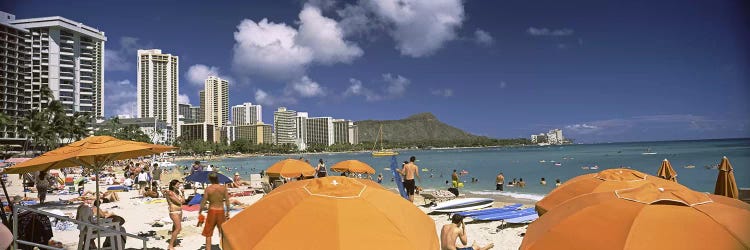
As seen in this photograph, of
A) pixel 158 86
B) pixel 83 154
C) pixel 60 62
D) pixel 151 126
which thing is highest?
pixel 158 86

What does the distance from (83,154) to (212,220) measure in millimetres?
2195

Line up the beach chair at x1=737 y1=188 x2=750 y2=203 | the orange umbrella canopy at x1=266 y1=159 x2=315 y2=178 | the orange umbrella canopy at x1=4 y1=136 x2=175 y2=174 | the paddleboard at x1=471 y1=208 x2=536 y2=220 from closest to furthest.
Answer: the orange umbrella canopy at x1=4 y1=136 x2=175 y2=174
the beach chair at x1=737 y1=188 x2=750 y2=203
the paddleboard at x1=471 y1=208 x2=536 y2=220
the orange umbrella canopy at x1=266 y1=159 x2=315 y2=178

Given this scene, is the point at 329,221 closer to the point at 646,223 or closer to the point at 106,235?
the point at 646,223

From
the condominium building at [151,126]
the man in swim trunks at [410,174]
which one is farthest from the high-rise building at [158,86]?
the man in swim trunks at [410,174]

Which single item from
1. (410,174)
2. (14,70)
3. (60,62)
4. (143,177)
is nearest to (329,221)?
(410,174)

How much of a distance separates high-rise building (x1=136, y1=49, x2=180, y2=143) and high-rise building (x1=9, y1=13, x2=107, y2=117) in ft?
299

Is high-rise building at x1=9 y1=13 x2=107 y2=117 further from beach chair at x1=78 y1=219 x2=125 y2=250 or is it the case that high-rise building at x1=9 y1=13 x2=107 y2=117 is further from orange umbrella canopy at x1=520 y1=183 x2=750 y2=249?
orange umbrella canopy at x1=520 y1=183 x2=750 y2=249

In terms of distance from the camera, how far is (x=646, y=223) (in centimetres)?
300

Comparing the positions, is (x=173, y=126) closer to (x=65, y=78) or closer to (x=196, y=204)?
(x=65, y=78)

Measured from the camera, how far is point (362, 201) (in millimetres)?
4070

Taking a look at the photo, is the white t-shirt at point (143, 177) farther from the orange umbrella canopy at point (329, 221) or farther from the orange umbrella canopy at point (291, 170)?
the orange umbrella canopy at point (329, 221)

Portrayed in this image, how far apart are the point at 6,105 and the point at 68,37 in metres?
22.1

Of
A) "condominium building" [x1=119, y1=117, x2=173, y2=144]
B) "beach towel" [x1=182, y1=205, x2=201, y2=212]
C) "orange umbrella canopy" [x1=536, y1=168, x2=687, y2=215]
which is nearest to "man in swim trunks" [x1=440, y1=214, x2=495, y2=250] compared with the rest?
"orange umbrella canopy" [x1=536, y1=168, x2=687, y2=215]

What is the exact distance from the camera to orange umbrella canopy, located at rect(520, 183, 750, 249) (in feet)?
9.41
